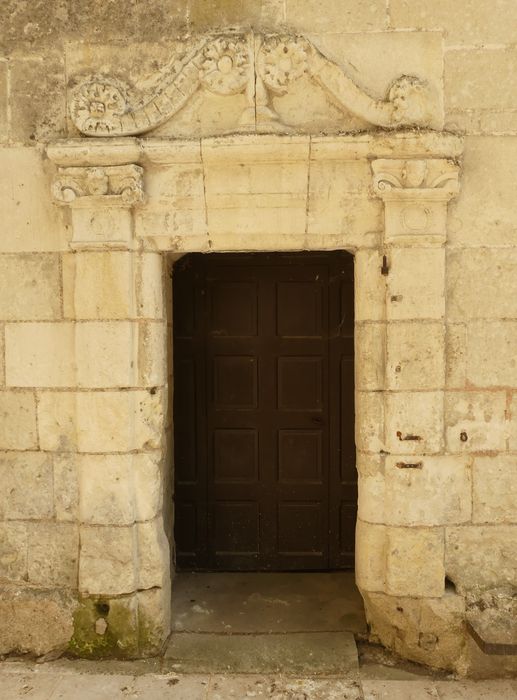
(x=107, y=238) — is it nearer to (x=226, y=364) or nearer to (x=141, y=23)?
(x=141, y=23)

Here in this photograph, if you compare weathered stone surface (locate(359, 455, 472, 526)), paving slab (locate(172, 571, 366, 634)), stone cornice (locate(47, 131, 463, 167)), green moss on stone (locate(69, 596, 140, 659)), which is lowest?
paving slab (locate(172, 571, 366, 634))

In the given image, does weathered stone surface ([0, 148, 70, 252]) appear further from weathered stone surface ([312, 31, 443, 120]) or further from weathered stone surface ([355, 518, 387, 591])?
weathered stone surface ([355, 518, 387, 591])

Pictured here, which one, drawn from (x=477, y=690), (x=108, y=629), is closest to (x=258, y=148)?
(x=108, y=629)

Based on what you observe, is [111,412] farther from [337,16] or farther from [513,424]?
[337,16]

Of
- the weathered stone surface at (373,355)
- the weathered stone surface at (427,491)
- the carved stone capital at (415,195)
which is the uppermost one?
the carved stone capital at (415,195)

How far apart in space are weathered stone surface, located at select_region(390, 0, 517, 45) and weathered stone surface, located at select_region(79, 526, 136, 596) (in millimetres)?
3040

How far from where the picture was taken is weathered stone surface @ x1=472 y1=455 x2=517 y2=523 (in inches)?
132

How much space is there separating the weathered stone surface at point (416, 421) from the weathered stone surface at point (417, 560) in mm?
432

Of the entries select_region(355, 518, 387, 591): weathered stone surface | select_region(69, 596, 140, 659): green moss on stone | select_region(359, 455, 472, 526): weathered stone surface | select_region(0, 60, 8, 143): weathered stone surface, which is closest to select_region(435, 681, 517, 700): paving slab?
select_region(355, 518, 387, 591): weathered stone surface

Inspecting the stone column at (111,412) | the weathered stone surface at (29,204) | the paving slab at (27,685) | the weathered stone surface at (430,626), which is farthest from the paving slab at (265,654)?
the weathered stone surface at (29,204)

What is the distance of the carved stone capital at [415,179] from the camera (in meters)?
3.22

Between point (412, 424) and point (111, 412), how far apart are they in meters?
1.59

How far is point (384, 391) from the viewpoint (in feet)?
11.1

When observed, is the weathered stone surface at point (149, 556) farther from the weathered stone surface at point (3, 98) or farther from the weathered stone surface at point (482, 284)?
the weathered stone surface at point (3, 98)
